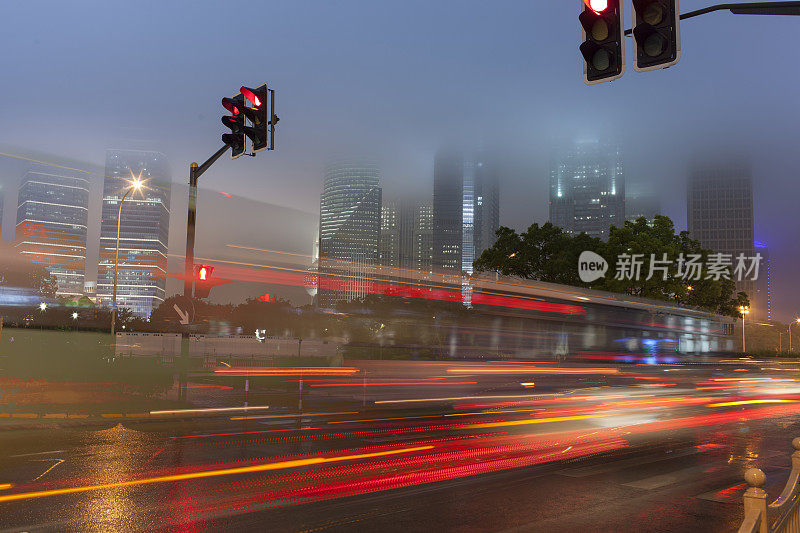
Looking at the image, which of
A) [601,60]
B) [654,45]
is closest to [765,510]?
[654,45]

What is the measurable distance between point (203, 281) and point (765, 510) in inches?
549

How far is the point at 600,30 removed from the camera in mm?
6332

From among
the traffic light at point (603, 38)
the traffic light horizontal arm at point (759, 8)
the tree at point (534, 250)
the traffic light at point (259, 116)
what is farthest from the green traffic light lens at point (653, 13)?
the tree at point (534, 250)

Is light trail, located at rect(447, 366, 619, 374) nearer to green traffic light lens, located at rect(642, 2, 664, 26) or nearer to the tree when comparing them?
green traffic light lens, located at rect(642, 2, 664, 26)

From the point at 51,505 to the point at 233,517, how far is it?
2.27m

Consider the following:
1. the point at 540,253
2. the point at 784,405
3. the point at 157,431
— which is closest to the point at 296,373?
the point at 157,431

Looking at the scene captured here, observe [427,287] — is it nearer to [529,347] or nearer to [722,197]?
[529,347]

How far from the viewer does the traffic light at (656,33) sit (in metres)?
6.01

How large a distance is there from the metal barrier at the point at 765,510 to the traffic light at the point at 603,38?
13.7ft

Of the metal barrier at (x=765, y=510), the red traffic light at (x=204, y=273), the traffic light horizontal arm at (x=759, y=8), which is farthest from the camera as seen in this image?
the red traffic light at (x=204, y=273)

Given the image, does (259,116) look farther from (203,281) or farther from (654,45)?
(654,45)

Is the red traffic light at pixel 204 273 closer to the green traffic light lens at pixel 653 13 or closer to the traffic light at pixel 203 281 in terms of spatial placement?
the traffic light at pixel 203 281

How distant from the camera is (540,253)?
204ft

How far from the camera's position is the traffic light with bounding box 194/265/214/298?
15487 millimetres
